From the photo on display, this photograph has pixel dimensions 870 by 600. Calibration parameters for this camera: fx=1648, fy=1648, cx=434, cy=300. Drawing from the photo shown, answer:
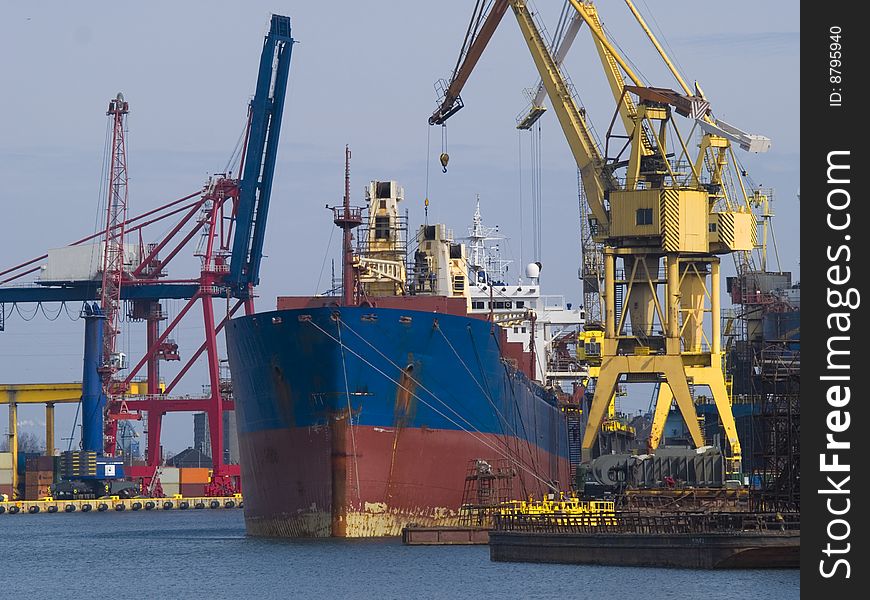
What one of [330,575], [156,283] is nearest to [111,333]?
[156,283]

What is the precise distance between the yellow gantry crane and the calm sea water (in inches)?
351

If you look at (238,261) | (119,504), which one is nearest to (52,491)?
(119,504)

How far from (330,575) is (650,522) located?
6.72 m

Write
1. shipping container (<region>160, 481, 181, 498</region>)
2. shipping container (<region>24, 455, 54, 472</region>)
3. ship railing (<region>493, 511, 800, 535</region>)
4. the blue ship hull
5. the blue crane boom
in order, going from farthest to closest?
1. shipping container (<region>160, 481, 181, 498</region>)
2. shipping container (<region>24, 455, 54, 472</region>)
3. the blue crane boom
4. the blue ship hull
5. ship railing (<region>493, 511, 800, 535</region>)

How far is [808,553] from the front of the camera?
1920cm

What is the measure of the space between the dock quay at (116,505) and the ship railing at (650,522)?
173 ft

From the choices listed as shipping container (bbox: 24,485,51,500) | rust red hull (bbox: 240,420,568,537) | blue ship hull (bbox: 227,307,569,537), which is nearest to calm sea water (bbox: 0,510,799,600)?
rust red hull (bbox: 240,420,568,537)

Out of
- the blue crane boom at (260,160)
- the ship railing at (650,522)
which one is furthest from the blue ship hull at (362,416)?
the blue crane boom at (260,160)

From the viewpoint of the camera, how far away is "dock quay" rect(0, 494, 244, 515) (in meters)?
86.4

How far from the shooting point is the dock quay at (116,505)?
283ft

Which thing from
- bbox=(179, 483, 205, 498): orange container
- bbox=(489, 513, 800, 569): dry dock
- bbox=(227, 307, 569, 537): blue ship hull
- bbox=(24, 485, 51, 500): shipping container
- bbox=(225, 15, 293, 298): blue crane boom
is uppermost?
bbox=(225, 15, 293, 298): blue crane boom

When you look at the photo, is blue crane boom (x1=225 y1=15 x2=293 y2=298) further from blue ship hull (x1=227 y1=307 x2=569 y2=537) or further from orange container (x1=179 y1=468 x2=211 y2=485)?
blue ship hull (x1=227 y1=307 x2=569 y2=537)

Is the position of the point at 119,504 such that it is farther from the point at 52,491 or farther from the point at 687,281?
the point at 687,281

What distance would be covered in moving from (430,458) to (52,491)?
5576 cm
